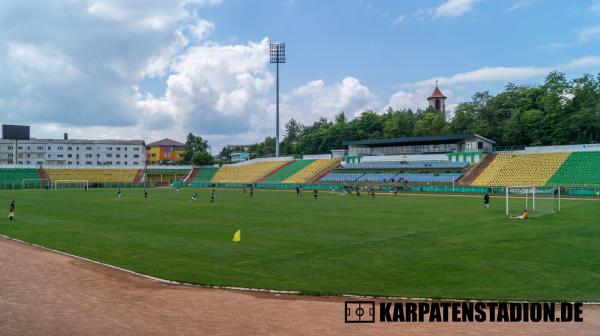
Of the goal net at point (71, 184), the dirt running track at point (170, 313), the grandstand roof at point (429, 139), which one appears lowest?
the dirt running track at point (170, 313)

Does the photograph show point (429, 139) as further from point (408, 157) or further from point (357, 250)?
point (357, 250)

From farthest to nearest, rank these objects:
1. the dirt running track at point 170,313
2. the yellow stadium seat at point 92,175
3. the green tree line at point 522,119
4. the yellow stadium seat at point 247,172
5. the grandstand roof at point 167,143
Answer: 1. the grandstand roof at point 167,143
2. the yellow stadium seat at point 92,175
3. the yellow stadium seat at point 247,172
4. the green tree line at point 522,119
5. the dirt running track at point 170,313

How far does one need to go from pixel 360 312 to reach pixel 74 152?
495ft

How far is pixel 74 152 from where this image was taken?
144000 mm

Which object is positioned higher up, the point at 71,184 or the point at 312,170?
the point at 312,170

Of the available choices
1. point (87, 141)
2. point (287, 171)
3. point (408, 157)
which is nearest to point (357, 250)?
point (408, 157)

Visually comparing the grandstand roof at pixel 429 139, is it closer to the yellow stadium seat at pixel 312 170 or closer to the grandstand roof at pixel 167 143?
the yellow stadium seat at pixel 312 170

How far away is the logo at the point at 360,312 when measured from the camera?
1163 cm

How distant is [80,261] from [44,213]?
75.0 ft

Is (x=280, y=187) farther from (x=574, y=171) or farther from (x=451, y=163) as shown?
(x=574, y=171)

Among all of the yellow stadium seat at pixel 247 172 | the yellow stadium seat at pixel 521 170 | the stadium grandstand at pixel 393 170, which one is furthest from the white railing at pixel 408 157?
the yellow stadium seat at pixel 247 172

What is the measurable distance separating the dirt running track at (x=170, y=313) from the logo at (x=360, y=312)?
248mm

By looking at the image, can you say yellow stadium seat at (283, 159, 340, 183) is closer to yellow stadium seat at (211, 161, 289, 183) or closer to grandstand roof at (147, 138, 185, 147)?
yellow stadium seat at (211, 161, 289, 183)

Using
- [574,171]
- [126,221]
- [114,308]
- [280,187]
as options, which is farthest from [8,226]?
[574,171]
